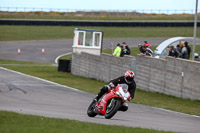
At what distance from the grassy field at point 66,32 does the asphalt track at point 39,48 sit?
13.9 ft

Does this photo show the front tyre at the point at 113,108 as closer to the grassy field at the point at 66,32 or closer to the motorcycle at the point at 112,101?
the motorcycle at the point at 112,101

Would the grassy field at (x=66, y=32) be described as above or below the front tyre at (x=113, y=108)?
above

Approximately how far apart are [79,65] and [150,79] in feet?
28.8

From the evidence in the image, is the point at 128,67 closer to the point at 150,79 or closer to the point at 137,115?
the point at 150,79

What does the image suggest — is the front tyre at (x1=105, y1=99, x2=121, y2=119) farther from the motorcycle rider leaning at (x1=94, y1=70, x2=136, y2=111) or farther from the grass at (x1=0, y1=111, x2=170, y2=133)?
the grass at (x1=0, y1=111, x2=170, y2=133)

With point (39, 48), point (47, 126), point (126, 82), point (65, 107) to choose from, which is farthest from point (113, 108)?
point (39, 48)

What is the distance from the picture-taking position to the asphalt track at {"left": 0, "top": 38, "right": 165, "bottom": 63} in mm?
43266

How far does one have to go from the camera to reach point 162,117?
539 inches

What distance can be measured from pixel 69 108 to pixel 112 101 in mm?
3388

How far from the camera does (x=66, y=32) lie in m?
65.8

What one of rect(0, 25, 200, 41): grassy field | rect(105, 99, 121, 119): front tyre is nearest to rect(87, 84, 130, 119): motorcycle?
rect(105, 99, 121, 119): front tyre

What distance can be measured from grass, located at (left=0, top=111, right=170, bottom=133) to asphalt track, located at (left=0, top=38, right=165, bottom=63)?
30598 millimetres

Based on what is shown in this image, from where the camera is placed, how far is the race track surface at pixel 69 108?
11.7 metres

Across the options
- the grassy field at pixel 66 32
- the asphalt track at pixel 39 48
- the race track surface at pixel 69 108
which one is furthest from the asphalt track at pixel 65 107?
the grassy field at pixel 66 32
